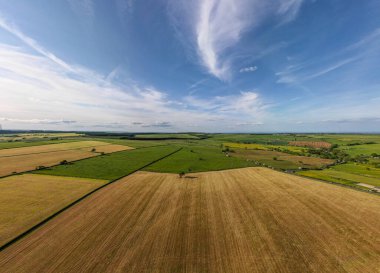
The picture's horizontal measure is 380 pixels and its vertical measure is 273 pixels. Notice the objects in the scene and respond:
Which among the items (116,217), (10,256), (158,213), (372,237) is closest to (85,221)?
(116,217)

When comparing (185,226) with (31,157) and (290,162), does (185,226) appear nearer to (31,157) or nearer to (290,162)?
Answer: (290,162)

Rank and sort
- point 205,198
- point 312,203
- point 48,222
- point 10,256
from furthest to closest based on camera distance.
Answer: point 205,198
point 312,203
point 48,222
point 10,256

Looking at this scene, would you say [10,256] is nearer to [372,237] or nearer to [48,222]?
[48,222]

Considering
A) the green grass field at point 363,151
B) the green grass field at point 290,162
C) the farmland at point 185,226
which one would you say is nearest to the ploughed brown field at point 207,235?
the farmland at point 185,226

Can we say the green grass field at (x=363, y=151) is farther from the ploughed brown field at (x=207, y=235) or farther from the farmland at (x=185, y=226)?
the ploughed brown field at (x=207, y=235)

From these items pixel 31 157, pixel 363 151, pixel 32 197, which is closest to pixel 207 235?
pixel 32 197
